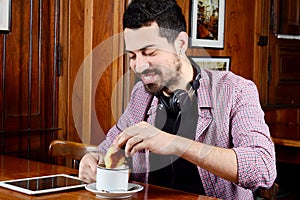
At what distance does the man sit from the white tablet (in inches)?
2.9

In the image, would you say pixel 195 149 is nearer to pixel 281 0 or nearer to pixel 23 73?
pixel 23 73

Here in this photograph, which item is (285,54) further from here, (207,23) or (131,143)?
(131,143)

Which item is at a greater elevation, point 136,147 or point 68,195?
point 136,147

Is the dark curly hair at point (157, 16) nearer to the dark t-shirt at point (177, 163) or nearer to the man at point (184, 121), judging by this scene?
the man at point (184, 121)

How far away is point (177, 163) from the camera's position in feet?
8.05

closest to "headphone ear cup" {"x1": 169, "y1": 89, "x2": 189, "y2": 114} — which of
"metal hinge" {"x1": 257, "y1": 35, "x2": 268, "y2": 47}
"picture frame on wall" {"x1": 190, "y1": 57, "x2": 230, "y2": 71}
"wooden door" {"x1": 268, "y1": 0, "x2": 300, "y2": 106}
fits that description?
"picture frame on wall" {"x1": 190, "y1": 57, "x2": 230, "y2": 71}

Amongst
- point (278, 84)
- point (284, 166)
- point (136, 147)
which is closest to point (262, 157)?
point (136, 147)

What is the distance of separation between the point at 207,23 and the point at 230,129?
1.83 meters

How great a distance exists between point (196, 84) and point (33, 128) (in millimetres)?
1155

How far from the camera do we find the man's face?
2.20 metres

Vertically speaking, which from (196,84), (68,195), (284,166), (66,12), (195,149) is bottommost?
(284,166)

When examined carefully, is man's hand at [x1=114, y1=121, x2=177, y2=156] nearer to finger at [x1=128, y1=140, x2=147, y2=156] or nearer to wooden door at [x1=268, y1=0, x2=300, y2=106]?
finger at [x1=128, y1=140, x2=147, y2=156]

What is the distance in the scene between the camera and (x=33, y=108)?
3219mm

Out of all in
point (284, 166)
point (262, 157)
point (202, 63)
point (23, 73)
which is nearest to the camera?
point (262, 157)
